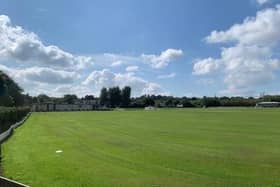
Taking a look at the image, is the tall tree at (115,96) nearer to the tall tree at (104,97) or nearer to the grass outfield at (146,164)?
the tall tree at (104,97)

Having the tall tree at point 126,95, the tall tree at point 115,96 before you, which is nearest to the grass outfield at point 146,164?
the tall tree at point 126,95

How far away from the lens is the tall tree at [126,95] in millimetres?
175875

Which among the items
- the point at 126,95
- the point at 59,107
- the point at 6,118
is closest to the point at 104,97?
the point at 126,95

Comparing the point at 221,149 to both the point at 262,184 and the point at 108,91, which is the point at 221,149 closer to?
the point at 262,184

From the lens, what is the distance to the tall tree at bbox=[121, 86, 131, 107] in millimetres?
175875

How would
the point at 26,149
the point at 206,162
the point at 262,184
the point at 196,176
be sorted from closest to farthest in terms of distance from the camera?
the point at 262,184 → the point at 196,176 → the point at 206,162 → the point at 26,149

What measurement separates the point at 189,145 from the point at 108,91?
533 feet

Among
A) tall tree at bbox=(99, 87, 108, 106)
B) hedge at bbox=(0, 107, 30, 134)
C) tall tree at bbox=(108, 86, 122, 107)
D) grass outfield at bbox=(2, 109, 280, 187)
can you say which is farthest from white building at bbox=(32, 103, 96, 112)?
grass outfield at bbox=(2, 109, 280, 187)

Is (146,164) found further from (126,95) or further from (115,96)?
(115,96)

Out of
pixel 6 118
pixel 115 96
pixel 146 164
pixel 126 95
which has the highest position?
pixel 126 95

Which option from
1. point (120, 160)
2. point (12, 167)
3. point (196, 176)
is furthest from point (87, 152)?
point (196, 176)

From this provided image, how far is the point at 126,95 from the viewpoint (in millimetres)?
177250

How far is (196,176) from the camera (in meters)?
11.1

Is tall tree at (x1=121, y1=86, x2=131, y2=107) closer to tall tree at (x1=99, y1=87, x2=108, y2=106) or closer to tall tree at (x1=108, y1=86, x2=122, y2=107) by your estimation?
tall tree at (x1=108, y1=86, x2=122, y2=107)
